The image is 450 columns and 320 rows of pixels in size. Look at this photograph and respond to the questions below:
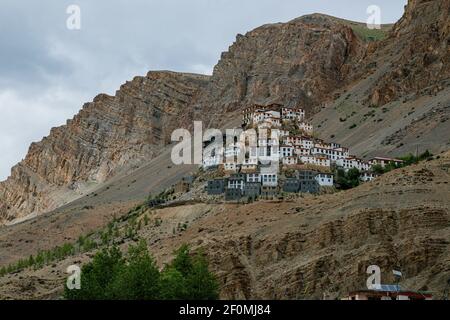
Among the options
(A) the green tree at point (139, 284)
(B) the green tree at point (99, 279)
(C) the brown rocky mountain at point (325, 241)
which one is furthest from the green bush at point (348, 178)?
(A) the green tree at point (139, 284)

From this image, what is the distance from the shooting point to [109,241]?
408 feet

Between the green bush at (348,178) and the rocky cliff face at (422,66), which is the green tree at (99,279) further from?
the rocky cliff face at (422,66)

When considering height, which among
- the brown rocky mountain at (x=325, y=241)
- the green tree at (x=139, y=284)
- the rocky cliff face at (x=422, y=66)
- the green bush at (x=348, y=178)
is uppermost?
the rocky cliff face at (x=422, y=66)

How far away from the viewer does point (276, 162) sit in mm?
128125

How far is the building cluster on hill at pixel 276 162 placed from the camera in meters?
120

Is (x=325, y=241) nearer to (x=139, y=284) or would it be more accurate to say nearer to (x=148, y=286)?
(x=148, y=286)

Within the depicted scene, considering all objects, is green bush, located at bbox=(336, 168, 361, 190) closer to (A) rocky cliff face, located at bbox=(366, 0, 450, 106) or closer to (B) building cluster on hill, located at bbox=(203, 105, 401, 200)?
(B) building cluster on hill, located at bbox=(203, 105, 401, 200)

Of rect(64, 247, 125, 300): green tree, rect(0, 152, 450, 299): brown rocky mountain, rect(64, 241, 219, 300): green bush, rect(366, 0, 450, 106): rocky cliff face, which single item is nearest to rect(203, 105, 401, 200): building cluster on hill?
rect(0, 152, 450, 299): brown rocky mountain

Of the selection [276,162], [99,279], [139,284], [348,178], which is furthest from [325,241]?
[276,162]

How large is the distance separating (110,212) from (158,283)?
349ft

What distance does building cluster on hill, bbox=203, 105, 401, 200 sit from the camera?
4715 inches

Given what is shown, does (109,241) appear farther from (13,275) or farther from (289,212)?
(289,212)

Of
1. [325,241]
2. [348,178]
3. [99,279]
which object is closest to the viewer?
[99,279]
